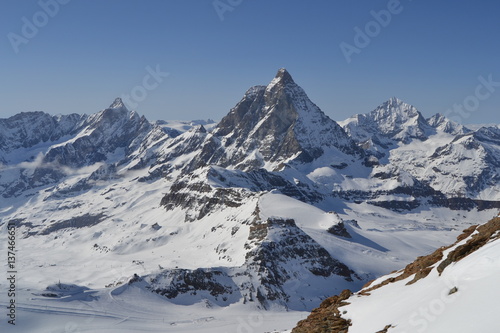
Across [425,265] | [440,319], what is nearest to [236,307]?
[425,265]

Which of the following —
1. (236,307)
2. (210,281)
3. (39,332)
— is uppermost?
(39,332)

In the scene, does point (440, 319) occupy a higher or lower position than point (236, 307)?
higher

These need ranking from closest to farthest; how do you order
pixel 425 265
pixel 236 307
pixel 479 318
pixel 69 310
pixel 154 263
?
pixel 479 318
pixel 425 265
pixel 69 310
pixel 236 307
pixel 154 263

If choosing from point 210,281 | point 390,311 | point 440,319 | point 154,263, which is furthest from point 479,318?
point 154,263

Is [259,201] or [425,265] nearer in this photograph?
[425,265]

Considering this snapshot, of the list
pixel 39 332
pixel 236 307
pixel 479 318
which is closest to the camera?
pixel 479 318

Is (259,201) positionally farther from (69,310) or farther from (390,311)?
(390,311)

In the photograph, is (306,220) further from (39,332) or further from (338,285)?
(39,332)
